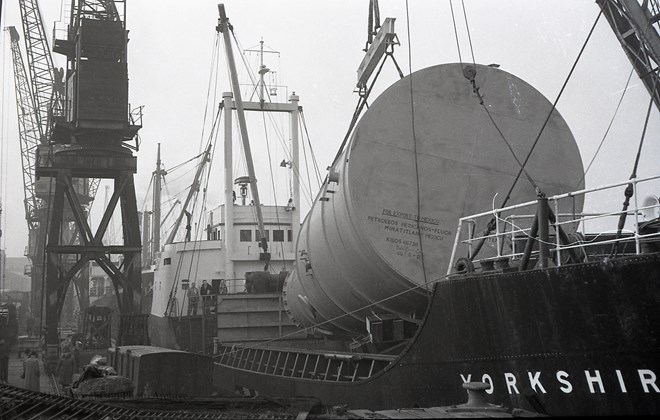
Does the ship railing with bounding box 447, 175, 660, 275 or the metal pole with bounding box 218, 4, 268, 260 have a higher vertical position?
the metal pole with bounding box 218, 4, 268, 260

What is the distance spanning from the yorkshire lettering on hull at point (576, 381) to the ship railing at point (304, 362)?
2020 millimetres

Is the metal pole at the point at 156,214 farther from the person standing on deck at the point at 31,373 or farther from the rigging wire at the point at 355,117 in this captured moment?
the rigging wire at the point at 355,117

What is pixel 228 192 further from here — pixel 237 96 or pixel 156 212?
pixel 156 212

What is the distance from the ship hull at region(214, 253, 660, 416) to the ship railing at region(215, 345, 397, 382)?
1160mm

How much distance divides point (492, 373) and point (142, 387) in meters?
7.49

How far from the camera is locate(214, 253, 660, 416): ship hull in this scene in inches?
233

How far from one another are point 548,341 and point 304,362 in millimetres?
7041

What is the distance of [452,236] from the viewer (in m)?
9.80

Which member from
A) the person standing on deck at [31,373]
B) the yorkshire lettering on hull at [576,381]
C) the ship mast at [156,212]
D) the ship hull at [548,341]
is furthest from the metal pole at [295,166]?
the yorkshire lettering on hull at [576,381]

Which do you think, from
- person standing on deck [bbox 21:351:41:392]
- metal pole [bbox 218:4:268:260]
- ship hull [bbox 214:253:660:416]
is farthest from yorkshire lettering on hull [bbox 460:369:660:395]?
metal pole [bbox 218:4:268:260]

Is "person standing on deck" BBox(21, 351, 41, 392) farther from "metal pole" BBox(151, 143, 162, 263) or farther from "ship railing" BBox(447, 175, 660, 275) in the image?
"metal pole" BBox(151, 143, 162, 263)

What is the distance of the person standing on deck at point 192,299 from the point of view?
2304 centimetres

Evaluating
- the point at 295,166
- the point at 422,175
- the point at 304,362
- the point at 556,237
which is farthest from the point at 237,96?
the point at 556,237

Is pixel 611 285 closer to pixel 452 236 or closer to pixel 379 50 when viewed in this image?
pixel 452 236
